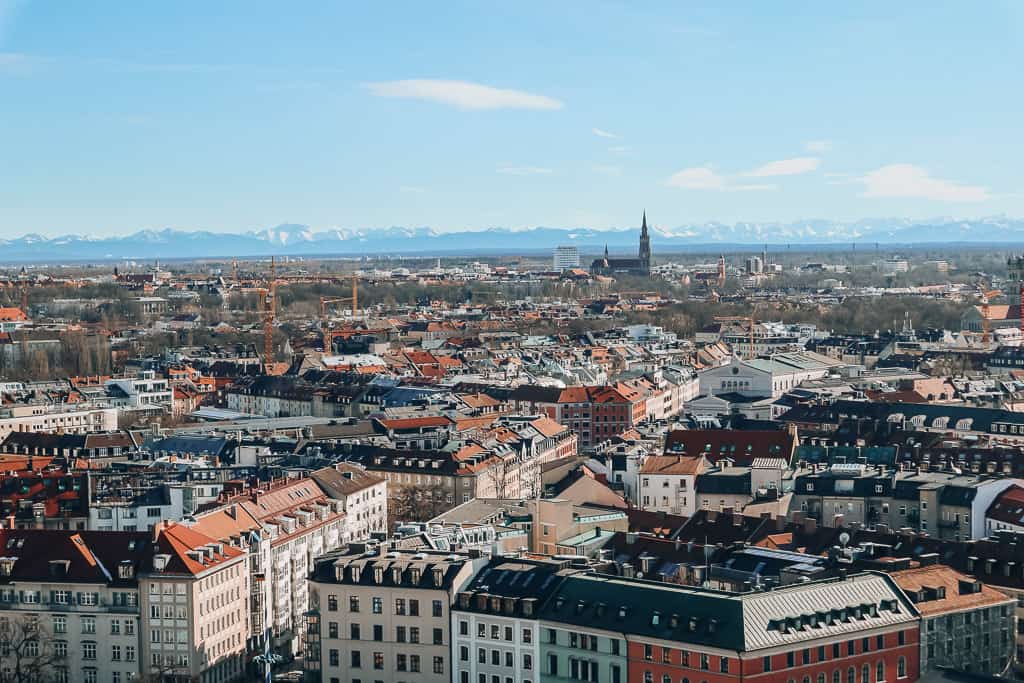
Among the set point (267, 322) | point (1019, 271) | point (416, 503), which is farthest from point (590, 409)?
point (1019, 271)

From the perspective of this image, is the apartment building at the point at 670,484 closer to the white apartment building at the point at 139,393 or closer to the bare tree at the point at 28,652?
the bare tree at the point at 28,652

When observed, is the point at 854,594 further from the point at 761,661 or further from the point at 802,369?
the point at 802,369

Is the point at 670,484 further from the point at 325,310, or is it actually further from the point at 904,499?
the point at 325,310

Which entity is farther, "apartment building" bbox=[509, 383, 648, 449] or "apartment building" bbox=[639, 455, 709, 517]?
"apartment building" bbox=[509, 383, 648, 449]

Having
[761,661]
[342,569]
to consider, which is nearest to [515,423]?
[342,569]

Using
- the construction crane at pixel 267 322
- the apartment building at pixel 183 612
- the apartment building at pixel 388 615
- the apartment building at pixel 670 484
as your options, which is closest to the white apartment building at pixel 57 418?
the construction crane at pixel 267 322

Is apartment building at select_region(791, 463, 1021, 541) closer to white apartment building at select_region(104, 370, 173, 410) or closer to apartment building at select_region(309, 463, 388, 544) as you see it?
apartment building at select_region(309, 463, 388, 544)

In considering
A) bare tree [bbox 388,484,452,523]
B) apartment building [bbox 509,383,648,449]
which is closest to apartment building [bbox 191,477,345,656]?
bare tree [bbox 388,484,452,523]
